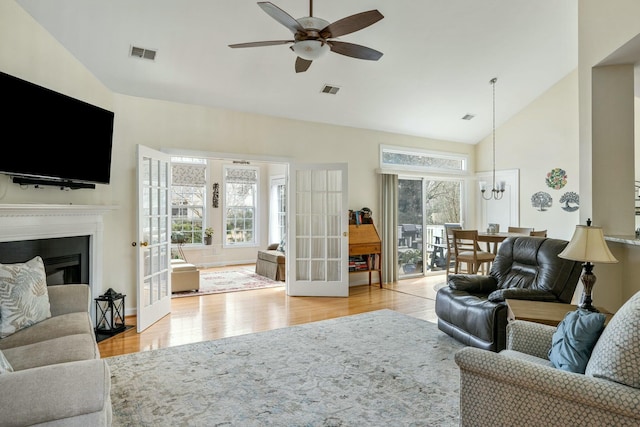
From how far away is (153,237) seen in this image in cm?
458

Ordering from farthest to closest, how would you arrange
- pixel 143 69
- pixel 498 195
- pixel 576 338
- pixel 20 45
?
pixel 498 195 < pixel 143 69 < pixel 20 45 < pixel 576 338

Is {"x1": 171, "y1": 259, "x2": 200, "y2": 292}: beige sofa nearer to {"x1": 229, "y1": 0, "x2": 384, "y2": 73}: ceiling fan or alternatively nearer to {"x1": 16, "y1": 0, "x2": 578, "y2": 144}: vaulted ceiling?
{"x1": 16, "y1": 0, "x2": 578, "y2": 144}: vaulted ceiling

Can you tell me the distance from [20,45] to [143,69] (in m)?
1.26

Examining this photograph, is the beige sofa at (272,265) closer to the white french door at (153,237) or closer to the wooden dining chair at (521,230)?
the white french door at (153,237)

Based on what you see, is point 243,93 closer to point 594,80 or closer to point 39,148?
point 39,148

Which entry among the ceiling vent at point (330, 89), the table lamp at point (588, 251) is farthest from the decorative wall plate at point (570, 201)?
the ceiling vent at point (330, 89)

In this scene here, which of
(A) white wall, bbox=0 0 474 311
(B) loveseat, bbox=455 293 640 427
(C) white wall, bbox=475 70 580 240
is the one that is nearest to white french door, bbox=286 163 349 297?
(A) white wall, bbox=0 0 474 311

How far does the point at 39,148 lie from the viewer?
123 inches

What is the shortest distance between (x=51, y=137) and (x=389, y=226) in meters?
5.11

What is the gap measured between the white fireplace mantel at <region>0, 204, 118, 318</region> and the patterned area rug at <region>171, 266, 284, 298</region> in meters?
1.74

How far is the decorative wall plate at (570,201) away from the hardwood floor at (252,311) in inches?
103

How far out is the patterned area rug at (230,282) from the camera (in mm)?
6238

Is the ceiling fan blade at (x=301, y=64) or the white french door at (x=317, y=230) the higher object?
the ceiling fan blade at (x=301, y=64)

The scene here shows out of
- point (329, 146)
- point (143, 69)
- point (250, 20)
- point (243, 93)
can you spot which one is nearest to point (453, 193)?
point (329, 146)
